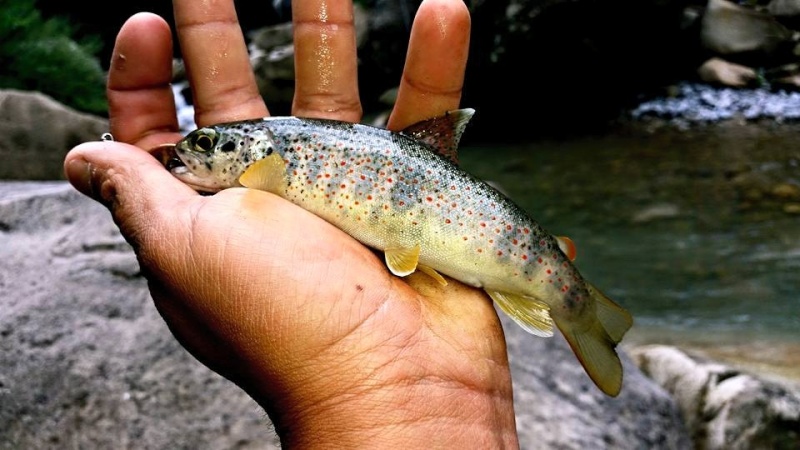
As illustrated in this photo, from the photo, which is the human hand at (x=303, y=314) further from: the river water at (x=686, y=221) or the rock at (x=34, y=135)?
the rock at (x=34, y=135)

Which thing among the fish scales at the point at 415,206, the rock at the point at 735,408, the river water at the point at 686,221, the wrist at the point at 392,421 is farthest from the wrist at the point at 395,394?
the river water at the point at 686,221

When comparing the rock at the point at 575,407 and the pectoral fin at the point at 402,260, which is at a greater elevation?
the pectoral fin at the point at 402,260

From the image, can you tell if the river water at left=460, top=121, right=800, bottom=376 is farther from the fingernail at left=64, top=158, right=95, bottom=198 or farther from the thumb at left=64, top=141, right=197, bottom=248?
the fingernail at left=64, top=158, right=95, bottom=198

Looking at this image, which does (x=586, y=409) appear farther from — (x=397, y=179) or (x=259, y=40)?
(x=259, y=40)

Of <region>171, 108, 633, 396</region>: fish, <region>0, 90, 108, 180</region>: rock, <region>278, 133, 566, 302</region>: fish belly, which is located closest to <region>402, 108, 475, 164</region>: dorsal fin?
<region>171, 108, 633, 396</region>: fish

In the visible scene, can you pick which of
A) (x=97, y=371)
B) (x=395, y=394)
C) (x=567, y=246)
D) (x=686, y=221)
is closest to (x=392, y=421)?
(x=395, y=394)

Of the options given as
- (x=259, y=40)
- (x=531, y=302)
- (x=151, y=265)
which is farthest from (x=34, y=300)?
(x=259, y=40)
